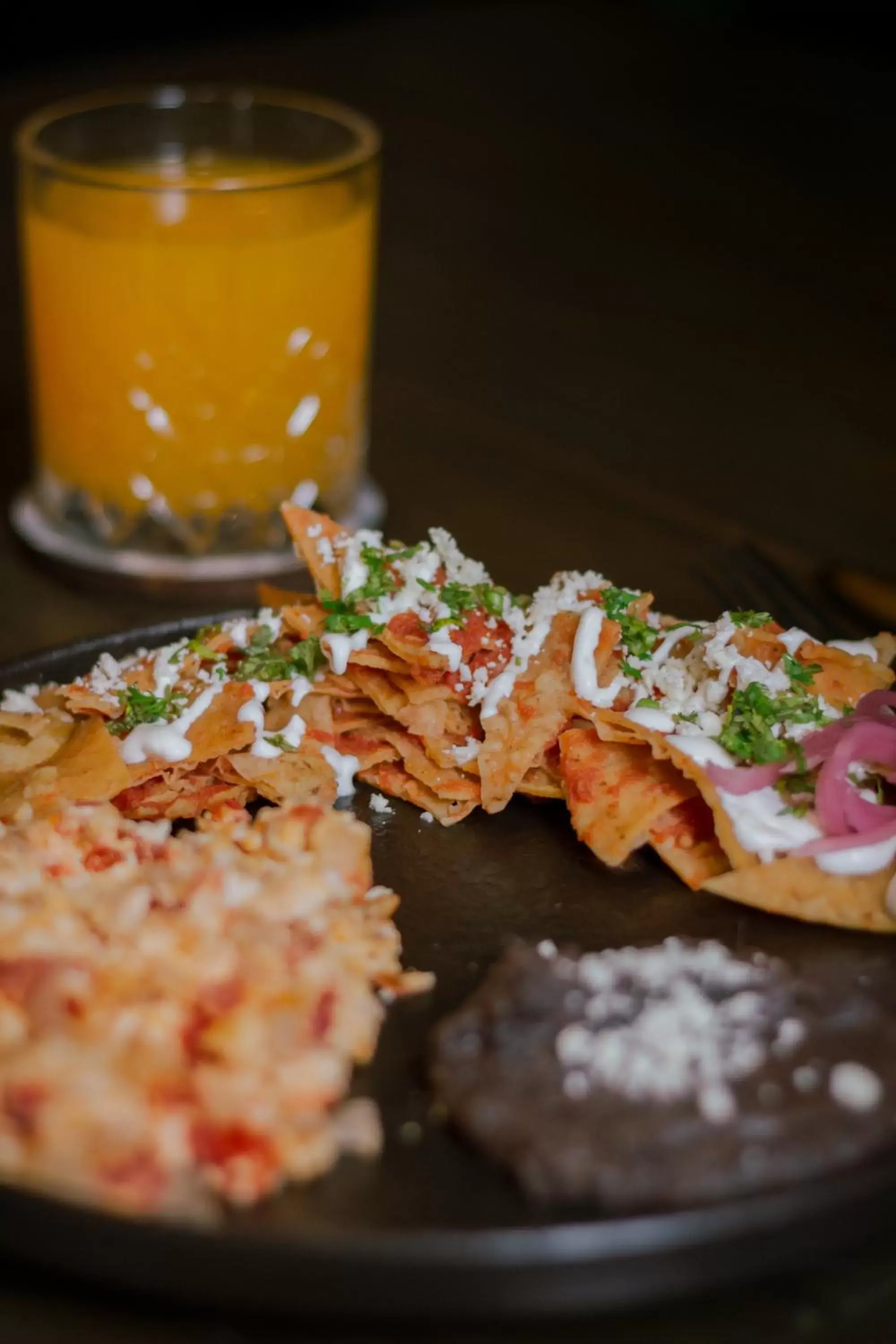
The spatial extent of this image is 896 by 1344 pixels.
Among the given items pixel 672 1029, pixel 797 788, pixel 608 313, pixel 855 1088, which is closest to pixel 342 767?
pixel 797 788

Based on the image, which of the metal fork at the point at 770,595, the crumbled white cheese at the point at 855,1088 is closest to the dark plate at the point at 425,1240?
the crumbled white cheese at the point at 855,1088

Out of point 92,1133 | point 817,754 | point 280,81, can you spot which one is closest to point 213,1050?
point 92,1133

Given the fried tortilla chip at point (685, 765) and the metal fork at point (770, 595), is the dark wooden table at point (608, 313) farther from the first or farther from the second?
the fried tortilla chip at point (685, 765)

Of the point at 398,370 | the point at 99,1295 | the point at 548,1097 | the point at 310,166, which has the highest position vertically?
the point at 310,166

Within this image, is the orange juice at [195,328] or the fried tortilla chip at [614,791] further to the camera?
the orange juice at [195,328]

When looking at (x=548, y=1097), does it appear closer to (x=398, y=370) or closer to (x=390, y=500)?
(x=390, y=500)

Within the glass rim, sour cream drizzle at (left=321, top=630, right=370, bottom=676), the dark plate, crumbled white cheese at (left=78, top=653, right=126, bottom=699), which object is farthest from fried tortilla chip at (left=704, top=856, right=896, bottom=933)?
the glass rim
